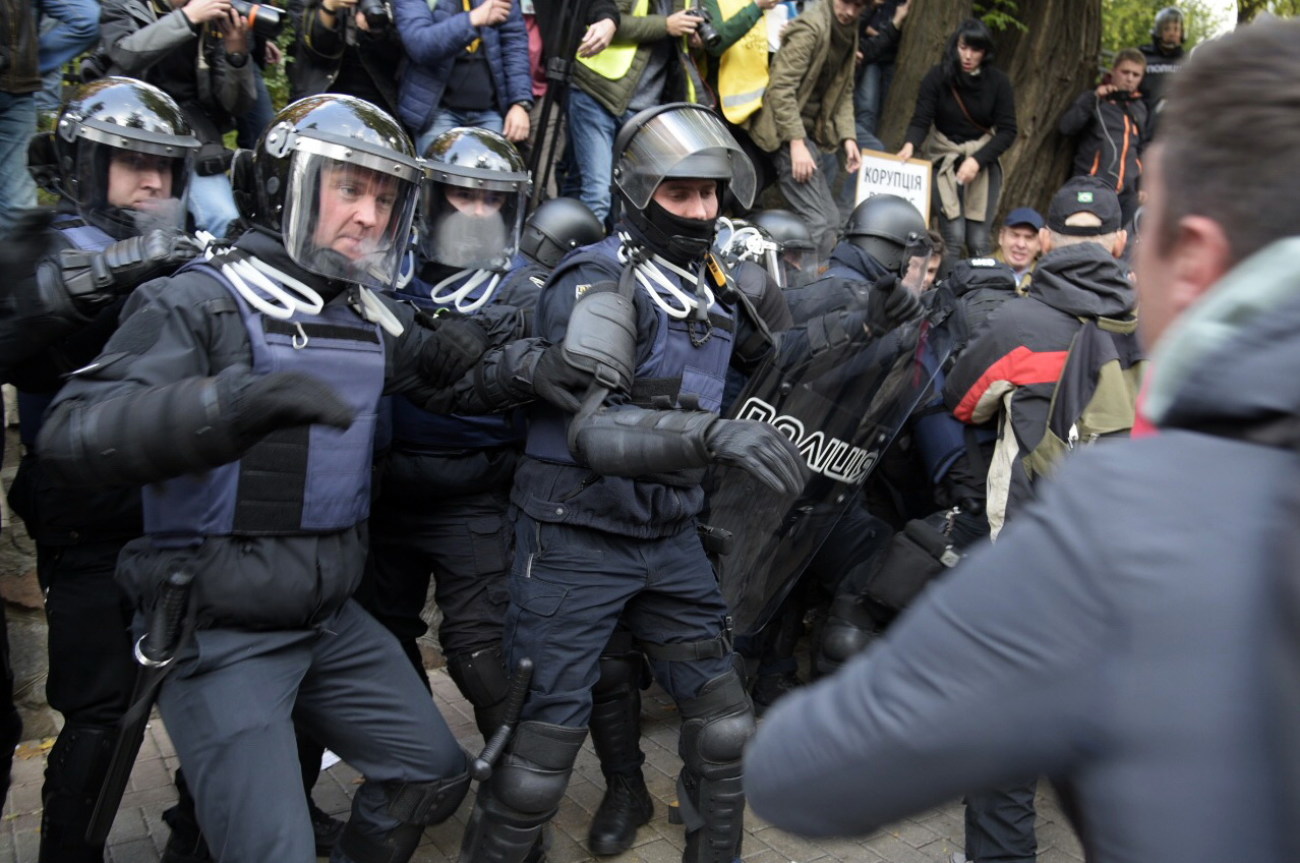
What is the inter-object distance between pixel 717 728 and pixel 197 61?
147 inches

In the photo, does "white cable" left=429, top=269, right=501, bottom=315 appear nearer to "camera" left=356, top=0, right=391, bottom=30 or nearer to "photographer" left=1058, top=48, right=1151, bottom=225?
"camera" left=356, top=0, right=391, bottom=30

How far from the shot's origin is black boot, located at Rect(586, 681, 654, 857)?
12.9ft

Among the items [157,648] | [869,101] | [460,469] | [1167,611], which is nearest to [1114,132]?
[869,101]

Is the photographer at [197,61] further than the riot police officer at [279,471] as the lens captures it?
Yes

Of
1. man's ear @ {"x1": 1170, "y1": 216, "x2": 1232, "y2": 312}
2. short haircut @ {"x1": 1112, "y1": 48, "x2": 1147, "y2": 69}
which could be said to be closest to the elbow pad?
man's ear @ {"x1": 1170, "y1": 216, "x2": 1232, "y2": 312}

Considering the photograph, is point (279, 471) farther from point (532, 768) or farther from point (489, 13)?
point (489, 13)

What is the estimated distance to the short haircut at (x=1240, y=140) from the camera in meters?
1.03

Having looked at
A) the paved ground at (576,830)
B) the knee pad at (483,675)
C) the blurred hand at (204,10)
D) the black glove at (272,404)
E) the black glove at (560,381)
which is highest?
the blurred hand at (204,10)

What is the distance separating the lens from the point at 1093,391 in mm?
3225

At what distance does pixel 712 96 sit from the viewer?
274 inches

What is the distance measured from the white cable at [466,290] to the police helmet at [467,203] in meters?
0.03

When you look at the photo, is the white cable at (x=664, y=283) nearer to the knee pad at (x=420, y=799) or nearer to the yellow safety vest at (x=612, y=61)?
the knee pad at (x=420, y=799)

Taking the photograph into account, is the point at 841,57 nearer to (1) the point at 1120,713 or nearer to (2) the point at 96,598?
(2) the point at 96,598

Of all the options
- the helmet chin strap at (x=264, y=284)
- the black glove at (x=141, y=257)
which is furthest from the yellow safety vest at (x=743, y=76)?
the helmet chin strap at (x=264, y=284)
